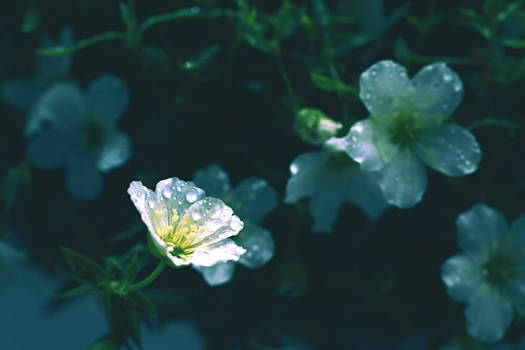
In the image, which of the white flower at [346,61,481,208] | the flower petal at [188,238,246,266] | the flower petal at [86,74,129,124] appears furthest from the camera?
the flower petal at [86,74,129,124]

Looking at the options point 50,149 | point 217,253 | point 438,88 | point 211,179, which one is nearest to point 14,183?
point 50,149

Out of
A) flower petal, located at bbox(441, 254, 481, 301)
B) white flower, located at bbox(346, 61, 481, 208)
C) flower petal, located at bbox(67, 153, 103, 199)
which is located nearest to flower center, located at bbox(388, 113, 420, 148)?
white flower, located at bbox(346, 61, 481, 208)

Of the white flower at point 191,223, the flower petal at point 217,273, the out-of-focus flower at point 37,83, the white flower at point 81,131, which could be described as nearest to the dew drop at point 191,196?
the white flower at point 191,223

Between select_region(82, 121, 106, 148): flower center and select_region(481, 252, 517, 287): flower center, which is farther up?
select_region(82, 121, 106, 148): flower center

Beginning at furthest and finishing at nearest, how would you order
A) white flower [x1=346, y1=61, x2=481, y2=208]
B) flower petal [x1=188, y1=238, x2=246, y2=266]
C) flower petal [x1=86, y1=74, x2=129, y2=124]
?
flower petal [x1=86, y1=74, x2=129, y2=124]
white flower [x1=346, y1=61, x2=481, y2=208]
flower petal [x1=188, y1=238, x2=246, y2=266]

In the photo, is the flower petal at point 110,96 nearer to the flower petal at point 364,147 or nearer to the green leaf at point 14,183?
the green leaf at point 14,183

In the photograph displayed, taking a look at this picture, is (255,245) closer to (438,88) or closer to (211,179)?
(211,179)

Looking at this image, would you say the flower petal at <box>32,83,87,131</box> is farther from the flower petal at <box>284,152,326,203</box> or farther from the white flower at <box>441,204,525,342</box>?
the white flower at <box>441,204,525,342</box>

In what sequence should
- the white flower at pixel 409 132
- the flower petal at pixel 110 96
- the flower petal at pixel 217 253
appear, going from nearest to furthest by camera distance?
the flower petal at pixel 217 253 < the white flower at pixel 409 132 < the flower petal at pixel 110 96
